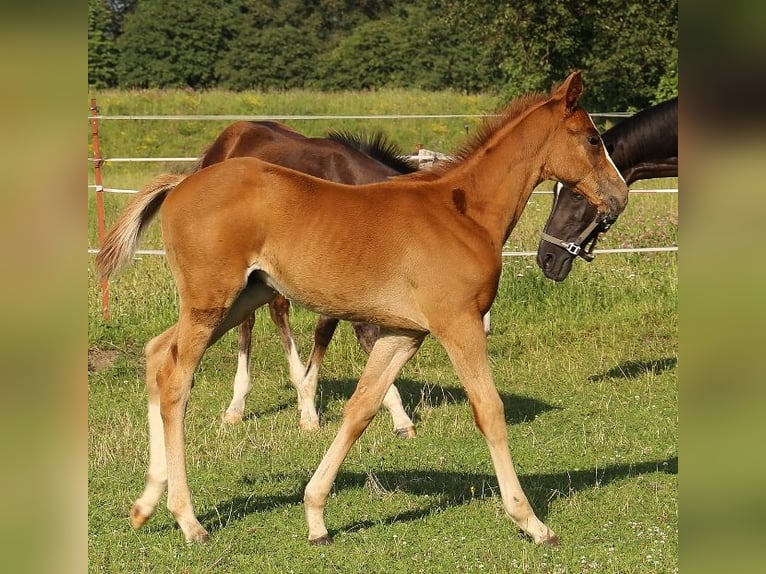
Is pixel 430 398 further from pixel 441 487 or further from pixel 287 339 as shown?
pixel 441 487

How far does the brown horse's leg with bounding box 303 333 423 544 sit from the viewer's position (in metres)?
4.82

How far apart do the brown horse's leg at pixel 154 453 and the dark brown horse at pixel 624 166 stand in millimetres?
3408

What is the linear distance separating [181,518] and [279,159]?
3914 mm

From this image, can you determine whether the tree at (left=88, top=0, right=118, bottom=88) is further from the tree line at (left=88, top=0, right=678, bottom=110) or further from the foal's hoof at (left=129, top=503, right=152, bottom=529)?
the foal's hoof at (left=129, top=503, right=152, bottom=529)

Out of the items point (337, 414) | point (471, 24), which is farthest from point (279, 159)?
point (471, 24)

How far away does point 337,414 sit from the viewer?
25.6 feet

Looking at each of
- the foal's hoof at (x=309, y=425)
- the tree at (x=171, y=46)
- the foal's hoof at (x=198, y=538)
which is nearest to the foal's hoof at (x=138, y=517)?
the foal's hoof at (x=198, y=538)

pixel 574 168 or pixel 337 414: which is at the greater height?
pixel 574 168

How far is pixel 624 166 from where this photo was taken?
26.0ft

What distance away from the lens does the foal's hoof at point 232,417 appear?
24.4 feet

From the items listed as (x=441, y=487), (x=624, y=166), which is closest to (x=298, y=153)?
(x=624, y=166)

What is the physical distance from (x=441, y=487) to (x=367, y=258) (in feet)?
5.53

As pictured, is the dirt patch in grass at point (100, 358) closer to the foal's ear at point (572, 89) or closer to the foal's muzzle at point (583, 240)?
the foal's muzzle at point (583, 240)
